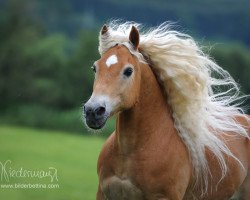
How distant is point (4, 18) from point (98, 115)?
Answer: 4093 cm

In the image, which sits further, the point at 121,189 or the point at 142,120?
the point at 142,120

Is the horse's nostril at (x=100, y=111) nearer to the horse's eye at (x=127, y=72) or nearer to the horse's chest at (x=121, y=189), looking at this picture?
the horse's eye at (x=127, y=72)

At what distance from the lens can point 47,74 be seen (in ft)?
124

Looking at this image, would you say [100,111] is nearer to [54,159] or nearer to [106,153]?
[106,153]

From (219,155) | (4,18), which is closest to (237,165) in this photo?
(219,155)

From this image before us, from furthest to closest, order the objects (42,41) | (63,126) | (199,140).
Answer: (42,41) → (63,126) → (199,140)

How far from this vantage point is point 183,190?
20.3 ft

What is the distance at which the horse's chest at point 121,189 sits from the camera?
5.97m

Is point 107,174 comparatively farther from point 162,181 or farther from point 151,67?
point 151,67

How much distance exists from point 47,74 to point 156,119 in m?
31.9

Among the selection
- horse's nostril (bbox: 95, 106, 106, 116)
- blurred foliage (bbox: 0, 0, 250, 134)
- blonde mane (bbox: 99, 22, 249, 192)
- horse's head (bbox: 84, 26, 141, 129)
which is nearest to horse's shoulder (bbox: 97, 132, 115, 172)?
horse's head (bbox: 84, 26, 141, 129)

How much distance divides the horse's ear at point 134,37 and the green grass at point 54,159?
18.4 feet

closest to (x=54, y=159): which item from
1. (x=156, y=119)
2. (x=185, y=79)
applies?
(x=185, y=79)

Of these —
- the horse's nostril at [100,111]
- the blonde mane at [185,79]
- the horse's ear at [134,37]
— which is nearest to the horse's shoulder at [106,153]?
the blonde mane at [185,79]
